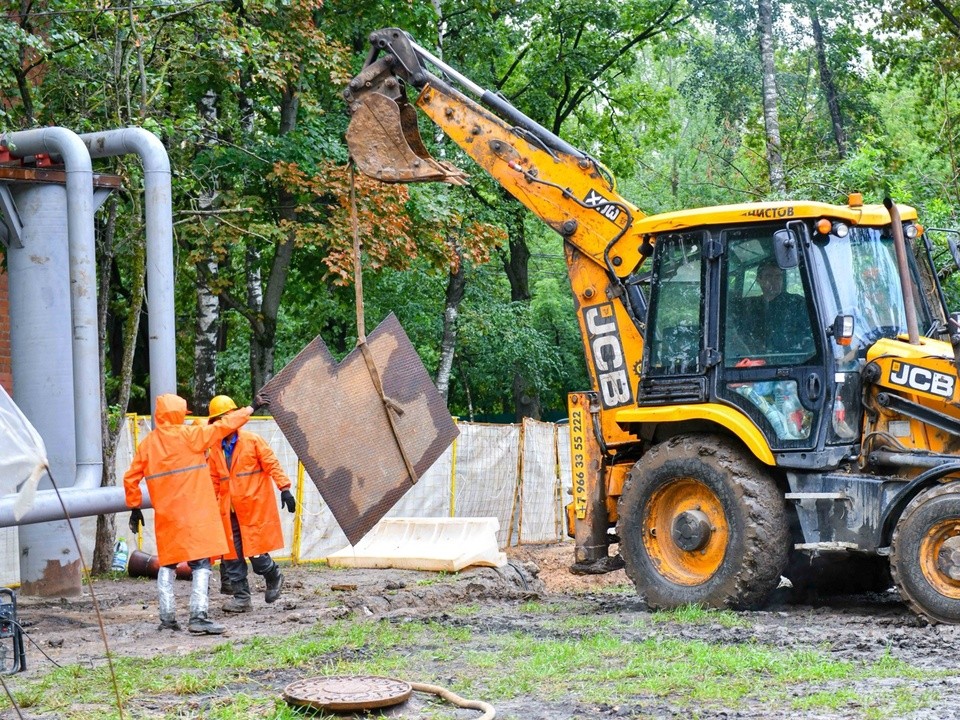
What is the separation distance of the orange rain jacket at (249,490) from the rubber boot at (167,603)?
0.83 metres

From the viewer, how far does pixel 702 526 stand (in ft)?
30.7

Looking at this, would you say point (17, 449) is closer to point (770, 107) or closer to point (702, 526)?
point (702, 526)

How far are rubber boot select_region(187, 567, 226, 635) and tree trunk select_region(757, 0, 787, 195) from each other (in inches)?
441

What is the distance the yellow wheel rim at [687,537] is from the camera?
934cm

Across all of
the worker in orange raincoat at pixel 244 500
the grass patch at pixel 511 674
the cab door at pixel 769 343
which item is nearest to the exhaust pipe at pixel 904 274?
the cab door at pixel 769 343

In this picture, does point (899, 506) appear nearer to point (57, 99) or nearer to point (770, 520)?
point (770, 520)

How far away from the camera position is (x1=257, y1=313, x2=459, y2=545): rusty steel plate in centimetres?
882

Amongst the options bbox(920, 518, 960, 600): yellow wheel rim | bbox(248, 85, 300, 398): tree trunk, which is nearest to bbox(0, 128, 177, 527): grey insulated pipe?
bbox(248, 85, 300, 398): tree trunk

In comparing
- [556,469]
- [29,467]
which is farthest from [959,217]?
[29,467]

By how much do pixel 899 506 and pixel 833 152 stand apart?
20.1m

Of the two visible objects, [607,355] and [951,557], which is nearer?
[951,557]

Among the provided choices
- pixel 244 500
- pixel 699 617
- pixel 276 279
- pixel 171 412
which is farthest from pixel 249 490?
pixel 276 279

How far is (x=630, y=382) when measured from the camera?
1023cm

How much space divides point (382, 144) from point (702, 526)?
3933mm
